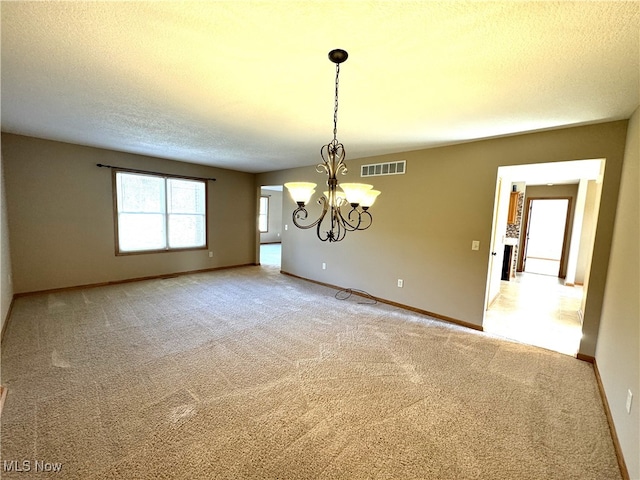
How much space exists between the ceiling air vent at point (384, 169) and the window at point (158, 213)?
3.68 metres

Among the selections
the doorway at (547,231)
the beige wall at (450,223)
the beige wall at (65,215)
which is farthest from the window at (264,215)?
the doorway at (547,231)

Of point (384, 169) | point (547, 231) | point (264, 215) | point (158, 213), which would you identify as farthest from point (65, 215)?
point (547, 231)

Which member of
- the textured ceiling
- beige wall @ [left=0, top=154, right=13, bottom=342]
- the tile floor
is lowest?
the tile floor

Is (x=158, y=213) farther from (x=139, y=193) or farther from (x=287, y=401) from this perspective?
(x=287, y=401)

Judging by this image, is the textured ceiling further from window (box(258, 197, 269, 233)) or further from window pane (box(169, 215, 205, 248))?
window (box(258, 197, 269, 233))

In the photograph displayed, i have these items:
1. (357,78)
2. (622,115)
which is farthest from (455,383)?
(622,115)

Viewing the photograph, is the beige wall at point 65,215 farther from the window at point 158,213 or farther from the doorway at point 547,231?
the doorway at point 547,231

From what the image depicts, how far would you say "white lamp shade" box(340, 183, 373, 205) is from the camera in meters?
2.04

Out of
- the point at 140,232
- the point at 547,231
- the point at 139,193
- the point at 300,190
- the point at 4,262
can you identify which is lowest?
the point at 4,262

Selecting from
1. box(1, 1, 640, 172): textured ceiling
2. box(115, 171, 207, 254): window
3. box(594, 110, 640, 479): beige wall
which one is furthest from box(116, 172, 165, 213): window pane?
box(594, 110, 640, 479): beige wall

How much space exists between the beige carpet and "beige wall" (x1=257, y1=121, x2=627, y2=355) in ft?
2.12

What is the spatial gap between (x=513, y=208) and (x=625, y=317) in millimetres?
4886

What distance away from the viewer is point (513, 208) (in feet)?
20.4

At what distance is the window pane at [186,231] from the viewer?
5.86 m
